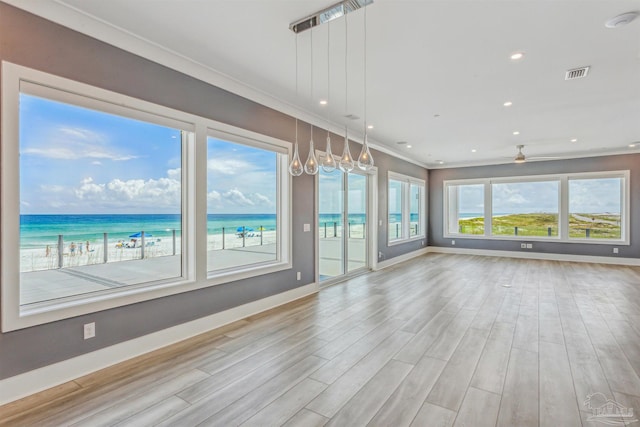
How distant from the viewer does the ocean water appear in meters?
2.54

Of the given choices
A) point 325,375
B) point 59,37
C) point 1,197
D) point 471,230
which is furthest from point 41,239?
point 471,230

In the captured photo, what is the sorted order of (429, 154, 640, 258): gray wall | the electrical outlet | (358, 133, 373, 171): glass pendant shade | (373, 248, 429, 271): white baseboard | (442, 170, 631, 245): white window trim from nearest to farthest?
the electrical outlet, (358, 133, 373, 171): glass pendant shade, (373, 248, 429, 271): white baseboard, (429, 154, 640, 258): gray wall, (442, 170, 631, 245): white window trim

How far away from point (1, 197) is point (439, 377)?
141 inches

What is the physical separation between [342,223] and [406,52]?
3.65m

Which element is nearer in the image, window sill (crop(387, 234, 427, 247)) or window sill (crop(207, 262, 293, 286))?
window sill (crop(207, 262, 293, 286))

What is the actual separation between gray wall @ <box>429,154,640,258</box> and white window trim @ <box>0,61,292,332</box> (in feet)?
25.3

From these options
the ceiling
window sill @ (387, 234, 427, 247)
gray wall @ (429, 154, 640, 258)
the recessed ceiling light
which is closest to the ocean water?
the ceiling

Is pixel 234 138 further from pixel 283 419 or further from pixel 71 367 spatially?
pixel 283 419

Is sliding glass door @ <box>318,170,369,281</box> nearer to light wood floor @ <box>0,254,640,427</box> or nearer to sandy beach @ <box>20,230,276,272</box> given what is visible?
light wood floor @ <box>0,254,640,427</box>

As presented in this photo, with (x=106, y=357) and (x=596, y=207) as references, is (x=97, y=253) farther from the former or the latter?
(x=596, y=207)

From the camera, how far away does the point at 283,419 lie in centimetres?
205

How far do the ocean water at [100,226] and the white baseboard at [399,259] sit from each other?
155 inches

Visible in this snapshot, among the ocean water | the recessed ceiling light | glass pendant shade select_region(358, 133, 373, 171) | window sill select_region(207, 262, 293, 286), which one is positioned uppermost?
the recessed ceiling light

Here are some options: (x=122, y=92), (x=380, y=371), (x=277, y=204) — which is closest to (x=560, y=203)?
(x=277, y=204)
